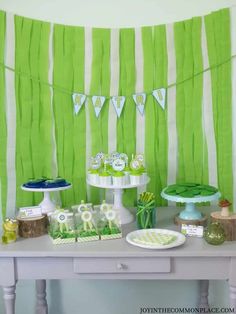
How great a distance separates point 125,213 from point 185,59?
731mm

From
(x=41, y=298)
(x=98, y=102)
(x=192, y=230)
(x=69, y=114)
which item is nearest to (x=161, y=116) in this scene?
(x=98, y=102)

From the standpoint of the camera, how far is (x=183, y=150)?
5.71 ft

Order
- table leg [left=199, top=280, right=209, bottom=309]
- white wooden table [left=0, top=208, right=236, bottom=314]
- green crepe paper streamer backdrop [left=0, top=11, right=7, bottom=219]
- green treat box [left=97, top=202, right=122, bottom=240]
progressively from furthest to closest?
table leg [left=199, top=280, right=209, bottom=309] < green crepe paper streamer backdrop [left=0, top=11, right=7, bottom=219] < green treat box [left=97, top=202, right=122, bottom=240] < white wooden table [left=0, top=208, right=236, bottom=314]

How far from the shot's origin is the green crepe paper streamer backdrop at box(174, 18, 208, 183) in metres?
1.69

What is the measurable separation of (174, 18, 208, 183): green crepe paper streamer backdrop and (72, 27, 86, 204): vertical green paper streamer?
42 cm

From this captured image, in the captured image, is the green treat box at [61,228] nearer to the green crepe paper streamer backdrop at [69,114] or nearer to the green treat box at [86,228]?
the green treat box at [86,228]

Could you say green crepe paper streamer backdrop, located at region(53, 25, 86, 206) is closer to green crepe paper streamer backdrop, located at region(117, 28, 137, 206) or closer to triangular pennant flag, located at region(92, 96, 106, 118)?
triangular pennant flag, located at region(92, 96, 106, 118)

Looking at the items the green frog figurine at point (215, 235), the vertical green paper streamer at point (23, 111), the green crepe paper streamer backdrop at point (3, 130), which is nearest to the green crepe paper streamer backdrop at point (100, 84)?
the vertical green paper streamer at point (23, 111)

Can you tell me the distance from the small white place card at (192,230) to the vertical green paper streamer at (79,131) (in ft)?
1.78

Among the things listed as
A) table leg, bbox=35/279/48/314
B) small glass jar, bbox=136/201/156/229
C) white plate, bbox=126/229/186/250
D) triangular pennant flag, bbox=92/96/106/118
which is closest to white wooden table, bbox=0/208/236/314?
white plate, bbox=126/229/186/250

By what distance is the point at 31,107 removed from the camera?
67.0 inches

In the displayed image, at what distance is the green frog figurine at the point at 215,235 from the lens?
128cm

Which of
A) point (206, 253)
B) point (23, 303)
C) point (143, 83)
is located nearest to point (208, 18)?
point (143, 83)

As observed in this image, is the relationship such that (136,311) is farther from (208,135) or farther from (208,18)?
(208,18)
